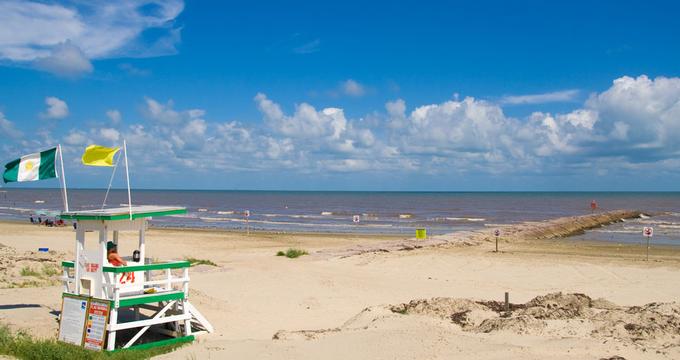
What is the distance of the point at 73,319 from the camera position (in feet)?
32.8

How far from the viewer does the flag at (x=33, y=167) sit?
10812mm

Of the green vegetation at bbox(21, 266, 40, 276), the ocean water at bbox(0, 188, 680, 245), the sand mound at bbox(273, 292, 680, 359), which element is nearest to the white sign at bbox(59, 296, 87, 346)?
the sand mound at bbox(273, 292, 680, 359)

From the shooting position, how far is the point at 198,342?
10484mm

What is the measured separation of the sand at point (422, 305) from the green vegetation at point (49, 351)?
2.18ft

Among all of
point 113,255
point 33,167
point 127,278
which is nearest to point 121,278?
point 127,278

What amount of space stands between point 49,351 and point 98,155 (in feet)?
11.0

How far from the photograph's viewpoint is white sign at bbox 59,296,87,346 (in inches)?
388

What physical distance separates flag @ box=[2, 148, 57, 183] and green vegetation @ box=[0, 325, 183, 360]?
2.72 m

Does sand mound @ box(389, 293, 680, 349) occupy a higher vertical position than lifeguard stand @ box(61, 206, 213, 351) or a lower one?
lower

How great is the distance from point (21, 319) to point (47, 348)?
2.74 m

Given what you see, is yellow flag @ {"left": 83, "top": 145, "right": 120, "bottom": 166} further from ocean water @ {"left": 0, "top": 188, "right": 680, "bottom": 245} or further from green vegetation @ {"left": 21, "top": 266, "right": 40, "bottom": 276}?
ocean water @ {"left": 0, "top": 188, "right": 680, "bottom": 245}

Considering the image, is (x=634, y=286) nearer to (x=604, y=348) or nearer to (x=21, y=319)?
(x=604, y=348)

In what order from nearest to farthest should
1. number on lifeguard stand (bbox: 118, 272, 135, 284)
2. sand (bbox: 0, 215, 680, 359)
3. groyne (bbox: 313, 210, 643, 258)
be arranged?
sand (bbox: 0, 215, 680, 359) → number on lifeguard stand (bbox: 118, 272, 135, 284) → groyne (bbox: 313, 210, 643, 258)

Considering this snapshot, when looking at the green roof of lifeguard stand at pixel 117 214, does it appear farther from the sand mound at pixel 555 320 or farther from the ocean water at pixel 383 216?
the ocean water at pixel 383 216
